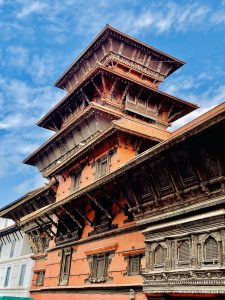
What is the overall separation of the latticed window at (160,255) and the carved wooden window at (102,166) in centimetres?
596

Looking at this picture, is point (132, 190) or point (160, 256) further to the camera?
point (132, 190)

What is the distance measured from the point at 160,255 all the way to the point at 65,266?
24.7 ft

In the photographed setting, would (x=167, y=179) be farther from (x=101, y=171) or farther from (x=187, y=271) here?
(x=101, y=171)

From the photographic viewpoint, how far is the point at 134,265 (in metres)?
12.5

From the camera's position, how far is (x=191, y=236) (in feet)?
32.8

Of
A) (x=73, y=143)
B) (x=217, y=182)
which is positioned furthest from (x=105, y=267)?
(x=73, y=143)

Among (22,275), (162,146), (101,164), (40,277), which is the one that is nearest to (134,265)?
(162,146)

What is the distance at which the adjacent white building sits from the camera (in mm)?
23977

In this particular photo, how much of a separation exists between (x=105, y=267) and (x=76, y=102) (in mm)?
12107

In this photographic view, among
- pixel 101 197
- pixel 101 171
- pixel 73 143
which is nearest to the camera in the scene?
pixel 101 197

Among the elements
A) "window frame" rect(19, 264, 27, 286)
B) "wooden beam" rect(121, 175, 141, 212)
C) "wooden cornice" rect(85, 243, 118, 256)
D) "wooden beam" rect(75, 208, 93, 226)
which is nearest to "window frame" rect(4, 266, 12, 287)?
"window frame" rect(19, 264, 27, 286)

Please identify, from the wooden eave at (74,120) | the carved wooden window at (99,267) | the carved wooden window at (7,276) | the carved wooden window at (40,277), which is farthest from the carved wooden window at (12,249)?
the carved wooden window at (99,267)

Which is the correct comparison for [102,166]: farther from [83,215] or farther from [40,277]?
[40,277]

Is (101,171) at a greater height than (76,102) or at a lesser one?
lesser
